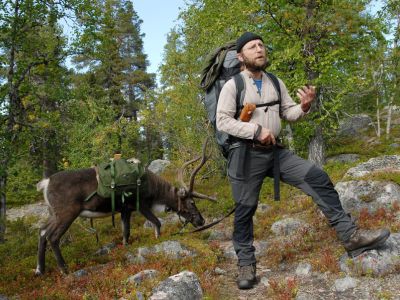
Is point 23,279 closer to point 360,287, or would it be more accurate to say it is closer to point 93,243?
point 93,243

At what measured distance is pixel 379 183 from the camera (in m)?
9.23

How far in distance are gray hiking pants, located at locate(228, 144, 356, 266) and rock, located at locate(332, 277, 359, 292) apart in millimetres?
577

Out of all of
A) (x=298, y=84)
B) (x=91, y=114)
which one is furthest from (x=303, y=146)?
(x=91, y=114)

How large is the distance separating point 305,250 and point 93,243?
629 centimetres

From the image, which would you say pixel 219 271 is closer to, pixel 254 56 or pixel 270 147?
pixel 270 147

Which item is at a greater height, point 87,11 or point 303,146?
point 87,11

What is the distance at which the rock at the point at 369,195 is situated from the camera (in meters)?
8.63

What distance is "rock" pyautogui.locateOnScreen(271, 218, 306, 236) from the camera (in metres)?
8.95

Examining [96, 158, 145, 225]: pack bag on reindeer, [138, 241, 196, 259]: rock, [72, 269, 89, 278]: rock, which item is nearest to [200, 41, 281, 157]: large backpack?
[138, 241, 196, 259]: rock

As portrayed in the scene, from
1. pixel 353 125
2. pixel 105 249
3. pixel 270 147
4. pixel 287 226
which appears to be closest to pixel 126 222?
pixel 105 249

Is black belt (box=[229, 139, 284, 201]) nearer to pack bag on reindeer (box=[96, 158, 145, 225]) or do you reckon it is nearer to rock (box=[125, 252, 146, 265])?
rock (box=[125, 252, 146, 265])

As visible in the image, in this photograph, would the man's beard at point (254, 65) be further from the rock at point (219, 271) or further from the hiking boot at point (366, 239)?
the rock at point (219, 271)

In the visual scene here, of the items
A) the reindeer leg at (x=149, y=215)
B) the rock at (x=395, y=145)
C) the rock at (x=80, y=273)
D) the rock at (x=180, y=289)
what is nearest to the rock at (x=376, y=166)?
the reindeer leg at (x=149, y=215)

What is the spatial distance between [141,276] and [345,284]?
3136 millimetres
